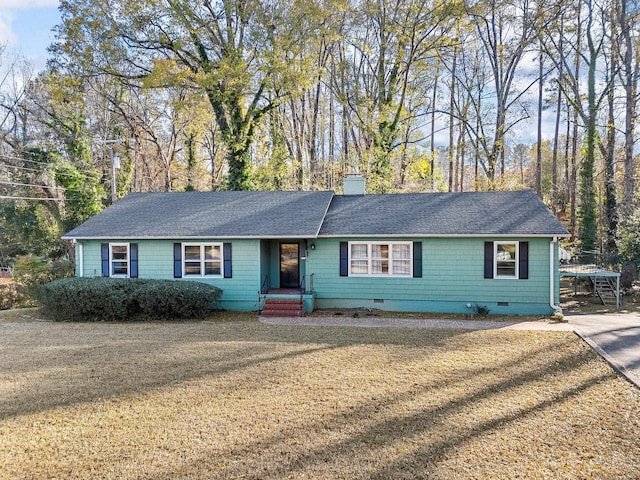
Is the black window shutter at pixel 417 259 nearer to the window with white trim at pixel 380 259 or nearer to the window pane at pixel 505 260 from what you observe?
the window with white trim at pixel 380 259

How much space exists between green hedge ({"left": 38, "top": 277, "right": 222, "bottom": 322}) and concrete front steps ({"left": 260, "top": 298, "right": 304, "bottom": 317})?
182cm

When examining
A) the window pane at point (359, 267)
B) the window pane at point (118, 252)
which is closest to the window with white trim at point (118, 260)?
the window pane at point (118, 252)

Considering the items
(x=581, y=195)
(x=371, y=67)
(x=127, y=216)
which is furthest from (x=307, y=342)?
(x=371, y=67)

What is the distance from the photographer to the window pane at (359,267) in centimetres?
1397

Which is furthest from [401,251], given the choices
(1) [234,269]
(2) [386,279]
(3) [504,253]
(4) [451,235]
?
(1) [234,269]

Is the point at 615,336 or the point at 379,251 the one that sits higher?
the point at 379,251

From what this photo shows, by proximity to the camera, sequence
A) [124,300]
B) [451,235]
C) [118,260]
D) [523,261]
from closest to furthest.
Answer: [124,300] < [523,261] < [451,235] < [118,260]

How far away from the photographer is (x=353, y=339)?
9.80 meters

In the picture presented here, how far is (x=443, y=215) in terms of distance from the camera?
14344 mm

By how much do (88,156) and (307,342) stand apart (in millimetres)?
24545

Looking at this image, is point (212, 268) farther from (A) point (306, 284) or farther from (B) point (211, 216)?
(A) point (306, 284)

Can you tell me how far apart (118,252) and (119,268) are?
23.1 inches

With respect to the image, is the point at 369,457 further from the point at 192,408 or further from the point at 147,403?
the point at 147,403

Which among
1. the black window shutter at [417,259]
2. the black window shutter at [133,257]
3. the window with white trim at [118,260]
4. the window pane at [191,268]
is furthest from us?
the window with white trim at [118,260]
